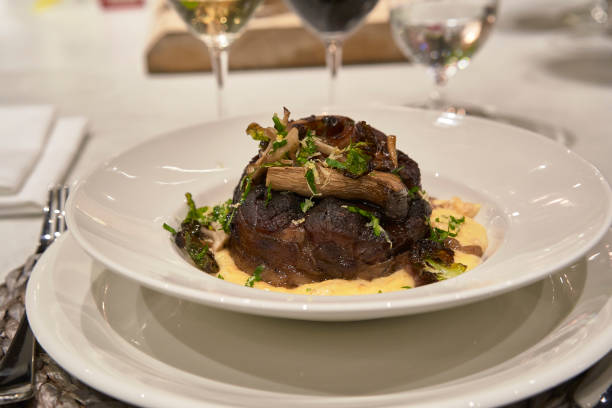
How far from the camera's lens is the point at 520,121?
9.86ft

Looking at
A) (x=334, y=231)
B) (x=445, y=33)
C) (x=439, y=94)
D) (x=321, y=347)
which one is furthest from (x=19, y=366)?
(x=439, y=94)

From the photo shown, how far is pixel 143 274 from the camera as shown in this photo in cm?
117

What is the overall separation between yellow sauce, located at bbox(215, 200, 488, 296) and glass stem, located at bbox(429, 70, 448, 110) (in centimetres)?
137

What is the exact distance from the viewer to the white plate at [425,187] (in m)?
1.09

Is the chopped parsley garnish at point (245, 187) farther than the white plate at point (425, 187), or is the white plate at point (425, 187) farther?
the chopped parsley garnish at point (245, 187)

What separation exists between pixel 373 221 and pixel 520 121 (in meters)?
1.85

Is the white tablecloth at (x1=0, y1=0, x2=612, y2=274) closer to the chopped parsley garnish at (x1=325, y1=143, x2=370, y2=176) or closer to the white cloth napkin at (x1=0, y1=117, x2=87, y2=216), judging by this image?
the white cloth napkin at (x1=0, y1=117, x2=87, y2=216)

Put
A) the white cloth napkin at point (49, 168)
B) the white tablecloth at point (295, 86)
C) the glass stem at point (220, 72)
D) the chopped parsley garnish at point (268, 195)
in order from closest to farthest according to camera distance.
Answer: the chopped parsley garnish at point (268, 195), the white cloth napkin at point (49, 168), the glass stem at point (220, 72), the white tablecloth at point (295, 86)

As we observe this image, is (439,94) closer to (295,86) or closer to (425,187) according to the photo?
(295,86)

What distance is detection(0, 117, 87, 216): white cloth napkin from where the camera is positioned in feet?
7.13

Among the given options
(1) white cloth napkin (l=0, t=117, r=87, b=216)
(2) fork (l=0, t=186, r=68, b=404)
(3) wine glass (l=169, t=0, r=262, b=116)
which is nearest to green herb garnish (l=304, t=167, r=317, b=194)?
(2) fork (l=0, t=186, r=68, b=404)

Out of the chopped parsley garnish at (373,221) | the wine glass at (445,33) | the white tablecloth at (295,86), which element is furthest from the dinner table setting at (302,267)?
the white tablecloth at (295,86)

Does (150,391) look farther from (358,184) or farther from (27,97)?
(27,97)

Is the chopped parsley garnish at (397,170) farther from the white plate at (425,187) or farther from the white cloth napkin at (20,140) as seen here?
the white cloth napkin at (20,140)
